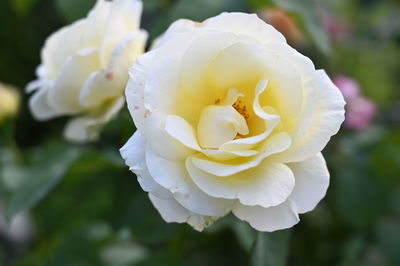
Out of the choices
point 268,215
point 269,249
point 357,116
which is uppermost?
point 268,215

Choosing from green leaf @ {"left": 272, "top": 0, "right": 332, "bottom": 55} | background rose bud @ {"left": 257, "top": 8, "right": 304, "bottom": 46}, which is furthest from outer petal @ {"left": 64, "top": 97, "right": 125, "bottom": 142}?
background rose bud @ {"left": 257, "top": 8, "right": 304, "bottom": 46}

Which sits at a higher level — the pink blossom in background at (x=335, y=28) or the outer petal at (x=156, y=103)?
the outer petal at (x=156, y=103)

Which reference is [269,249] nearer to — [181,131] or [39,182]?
[181,131]

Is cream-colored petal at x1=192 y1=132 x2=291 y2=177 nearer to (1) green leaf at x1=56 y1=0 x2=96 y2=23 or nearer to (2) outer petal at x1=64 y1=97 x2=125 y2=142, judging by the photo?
(2) outer petal at x1=64 y1=97 x2=125 y2=142

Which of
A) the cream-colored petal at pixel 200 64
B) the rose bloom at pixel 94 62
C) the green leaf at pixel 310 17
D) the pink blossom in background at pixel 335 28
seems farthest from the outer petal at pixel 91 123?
the pink blossom in background at pixel 335 28

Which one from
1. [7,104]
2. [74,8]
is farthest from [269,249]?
[7,104]

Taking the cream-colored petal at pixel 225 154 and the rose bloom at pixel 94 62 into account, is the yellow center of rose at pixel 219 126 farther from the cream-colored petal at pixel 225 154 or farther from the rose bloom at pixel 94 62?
the rose bloom at pixel 94 62
